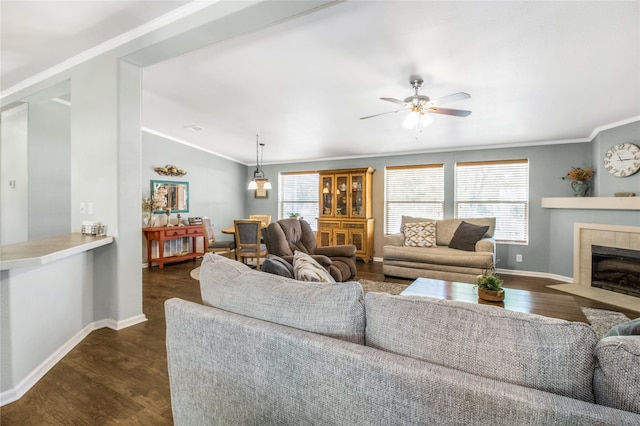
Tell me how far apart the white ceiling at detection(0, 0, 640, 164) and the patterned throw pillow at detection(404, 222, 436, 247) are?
5.17 ft

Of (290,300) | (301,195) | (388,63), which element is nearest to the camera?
(290,300)

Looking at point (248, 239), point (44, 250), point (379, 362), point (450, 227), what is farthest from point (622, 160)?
point (44, 250)

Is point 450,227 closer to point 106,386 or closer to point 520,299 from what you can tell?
point 520,299

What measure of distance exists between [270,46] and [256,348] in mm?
2596

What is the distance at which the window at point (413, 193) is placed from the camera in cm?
578

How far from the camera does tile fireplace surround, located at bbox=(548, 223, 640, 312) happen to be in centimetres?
361

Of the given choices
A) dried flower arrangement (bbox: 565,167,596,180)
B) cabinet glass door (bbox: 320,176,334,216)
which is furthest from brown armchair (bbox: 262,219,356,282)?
dried flower arrangement (bbox: 565,167,596,180)

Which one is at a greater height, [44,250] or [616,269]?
[44,250]

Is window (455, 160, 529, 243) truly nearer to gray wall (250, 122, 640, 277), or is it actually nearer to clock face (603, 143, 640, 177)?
gray wall (250, 122, 640, 277)

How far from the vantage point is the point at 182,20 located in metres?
Result: 2.26

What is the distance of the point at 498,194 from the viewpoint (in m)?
5.27

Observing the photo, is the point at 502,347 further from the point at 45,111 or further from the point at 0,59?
the point at 45,111

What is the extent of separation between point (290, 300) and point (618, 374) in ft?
3.08

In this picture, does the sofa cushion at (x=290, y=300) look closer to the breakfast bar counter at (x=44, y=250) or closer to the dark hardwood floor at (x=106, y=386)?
the dark hardwood floor at (x=106, y=386)
